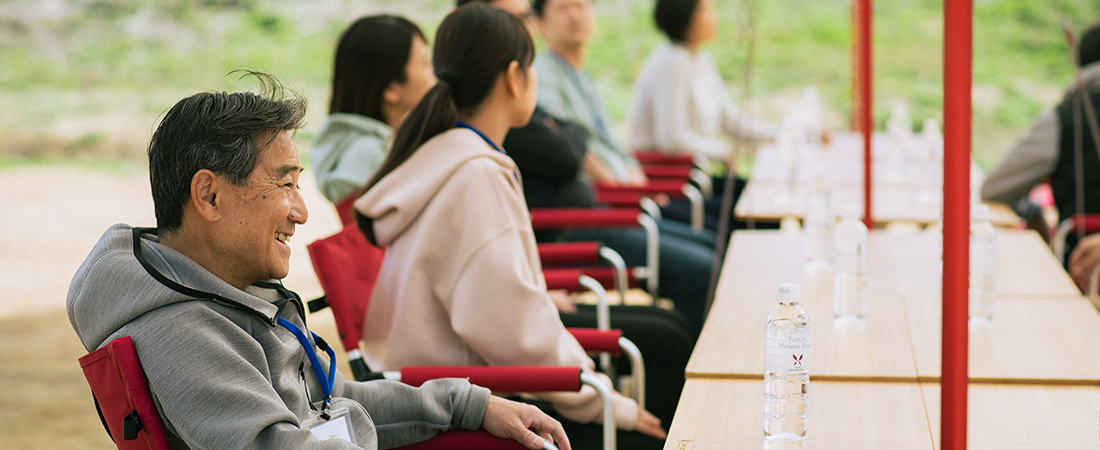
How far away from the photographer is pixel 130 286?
977 millimetres

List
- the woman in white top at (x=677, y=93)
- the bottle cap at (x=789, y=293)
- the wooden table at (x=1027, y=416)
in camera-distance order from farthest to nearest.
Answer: the woman in white top at (x=677, y=93) < the bottle cap at (x=789, y=293) < the wooden table at (x=1027, y=416)

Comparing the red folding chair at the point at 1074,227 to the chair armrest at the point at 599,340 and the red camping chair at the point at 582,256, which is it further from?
the chair armrest at the point at 599,340

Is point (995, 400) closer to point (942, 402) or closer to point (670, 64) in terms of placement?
point (942, 402)

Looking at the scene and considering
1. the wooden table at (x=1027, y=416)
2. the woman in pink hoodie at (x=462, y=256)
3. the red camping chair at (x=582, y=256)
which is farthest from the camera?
the red camping chair at (x=582, y=256)

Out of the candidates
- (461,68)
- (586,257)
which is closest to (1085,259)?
(586,257)

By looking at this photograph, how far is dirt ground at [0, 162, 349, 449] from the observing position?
2.81m

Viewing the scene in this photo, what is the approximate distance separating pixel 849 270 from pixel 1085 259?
3.69 ft

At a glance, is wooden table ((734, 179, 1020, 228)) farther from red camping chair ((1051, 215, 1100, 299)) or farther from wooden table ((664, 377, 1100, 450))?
wooden table ((664, 377, 1100, 450))

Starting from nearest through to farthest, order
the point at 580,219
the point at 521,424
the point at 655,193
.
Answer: the point at 521,424 → the point at 580,219 → the point at 655,193

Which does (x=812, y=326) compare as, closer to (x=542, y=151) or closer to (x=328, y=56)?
(x=542, y=151)

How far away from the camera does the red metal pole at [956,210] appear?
91 cm

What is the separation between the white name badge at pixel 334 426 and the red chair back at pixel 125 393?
0.61 ft

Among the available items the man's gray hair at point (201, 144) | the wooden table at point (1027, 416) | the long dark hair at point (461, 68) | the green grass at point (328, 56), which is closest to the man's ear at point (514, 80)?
the long dark hair at point (461, 68)

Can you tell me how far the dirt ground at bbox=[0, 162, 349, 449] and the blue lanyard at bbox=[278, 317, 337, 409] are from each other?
1703mm
